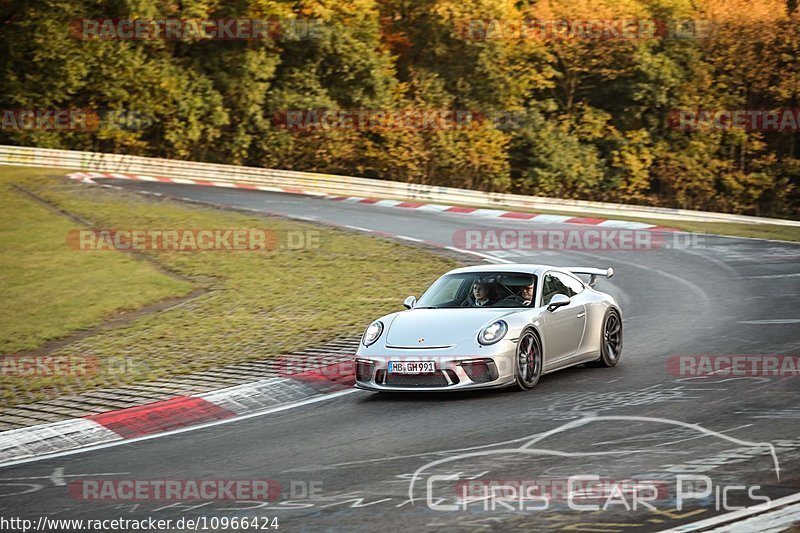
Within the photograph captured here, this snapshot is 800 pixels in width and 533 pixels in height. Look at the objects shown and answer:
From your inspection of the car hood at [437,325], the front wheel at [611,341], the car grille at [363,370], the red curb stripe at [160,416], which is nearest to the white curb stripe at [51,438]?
the red curb stripe at [160,416]

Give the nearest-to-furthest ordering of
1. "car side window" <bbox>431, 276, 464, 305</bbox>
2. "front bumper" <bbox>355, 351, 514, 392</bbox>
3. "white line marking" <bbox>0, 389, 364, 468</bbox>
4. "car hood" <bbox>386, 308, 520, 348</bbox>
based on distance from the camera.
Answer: "white line marking" <bbox>0, 389, 364, 468</bbox>
"front bumper" <bbox>355, 351, 514, 392</bbox>
"car hood" <bbox>386, 308, 520, 348</bbox>
"car side window" <bbox>431, 276, 464, 305</bbox>

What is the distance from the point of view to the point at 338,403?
10.7m

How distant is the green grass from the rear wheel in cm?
364

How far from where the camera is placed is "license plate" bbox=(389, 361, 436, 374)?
10.4 meters

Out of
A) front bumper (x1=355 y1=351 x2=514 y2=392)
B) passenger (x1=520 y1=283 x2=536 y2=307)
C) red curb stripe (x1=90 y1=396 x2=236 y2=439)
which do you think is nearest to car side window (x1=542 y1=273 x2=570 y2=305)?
passenger (x1=520 y1=283 x2=536 y2=307)

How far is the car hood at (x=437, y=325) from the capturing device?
10.6 meters

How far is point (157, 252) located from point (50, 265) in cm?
248

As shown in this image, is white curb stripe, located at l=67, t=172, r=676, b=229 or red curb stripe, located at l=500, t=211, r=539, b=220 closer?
white curb stripe, located at l=67, t=172, r=676, b=229

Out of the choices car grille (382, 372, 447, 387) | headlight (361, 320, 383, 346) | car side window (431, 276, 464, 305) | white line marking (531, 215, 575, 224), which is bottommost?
car grille (382, 372, 447, 387)

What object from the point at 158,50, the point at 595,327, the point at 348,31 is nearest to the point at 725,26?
the point at 348,31

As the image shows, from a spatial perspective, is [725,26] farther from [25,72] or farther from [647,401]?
[647,401]

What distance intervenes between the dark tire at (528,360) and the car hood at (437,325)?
348mm

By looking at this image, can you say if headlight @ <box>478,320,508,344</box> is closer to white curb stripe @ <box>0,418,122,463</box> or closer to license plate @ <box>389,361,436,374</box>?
license plate @ <box>389,361,436,374</box>

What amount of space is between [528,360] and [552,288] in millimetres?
1392
